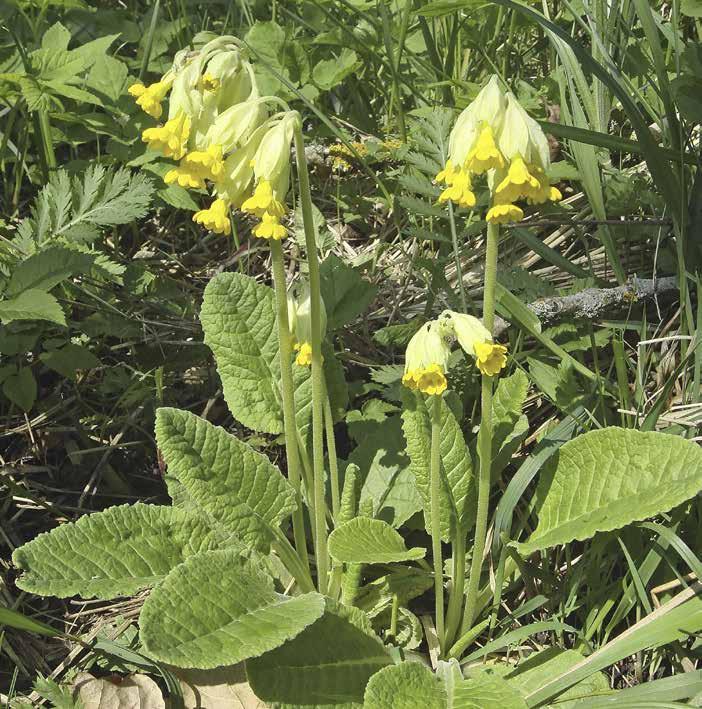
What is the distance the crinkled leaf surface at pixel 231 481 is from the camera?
2.66 meters

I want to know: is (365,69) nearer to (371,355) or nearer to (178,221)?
(178,221)

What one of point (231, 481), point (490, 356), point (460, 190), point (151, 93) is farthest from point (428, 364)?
point (151, 93)

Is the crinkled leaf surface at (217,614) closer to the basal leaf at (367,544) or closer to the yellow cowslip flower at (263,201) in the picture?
the basal leaf at (367,544)

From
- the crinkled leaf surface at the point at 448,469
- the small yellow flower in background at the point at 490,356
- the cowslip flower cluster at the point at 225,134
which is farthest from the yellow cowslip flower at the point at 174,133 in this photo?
the crinkled leaf surface at the point at 448,469

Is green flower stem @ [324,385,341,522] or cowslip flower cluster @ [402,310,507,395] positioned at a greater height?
cowslip flower cluster @ [402,310,507,395]

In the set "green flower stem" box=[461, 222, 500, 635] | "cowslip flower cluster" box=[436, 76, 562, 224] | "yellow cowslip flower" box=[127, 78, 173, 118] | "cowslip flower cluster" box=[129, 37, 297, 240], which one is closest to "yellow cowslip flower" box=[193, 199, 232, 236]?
"cowslip flower cluster" box=[129, 37, 297, 240]

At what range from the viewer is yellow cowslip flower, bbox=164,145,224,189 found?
2.18m

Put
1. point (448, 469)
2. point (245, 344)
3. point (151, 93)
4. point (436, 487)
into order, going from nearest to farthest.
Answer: point (151, 93), point (436, 487), point (448, 469), point (245, 344)

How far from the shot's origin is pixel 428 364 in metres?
2.29

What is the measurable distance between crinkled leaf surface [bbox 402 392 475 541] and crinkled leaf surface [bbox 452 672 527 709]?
45 cm

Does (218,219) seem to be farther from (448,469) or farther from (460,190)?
(448,469)

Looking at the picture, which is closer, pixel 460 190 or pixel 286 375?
pixel 460 190

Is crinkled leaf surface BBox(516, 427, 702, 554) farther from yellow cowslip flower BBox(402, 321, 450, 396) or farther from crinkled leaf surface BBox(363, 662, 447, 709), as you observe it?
yellow cowslip flower BBox(402, 321, 450, 396)

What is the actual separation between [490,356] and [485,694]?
34.3 inches
